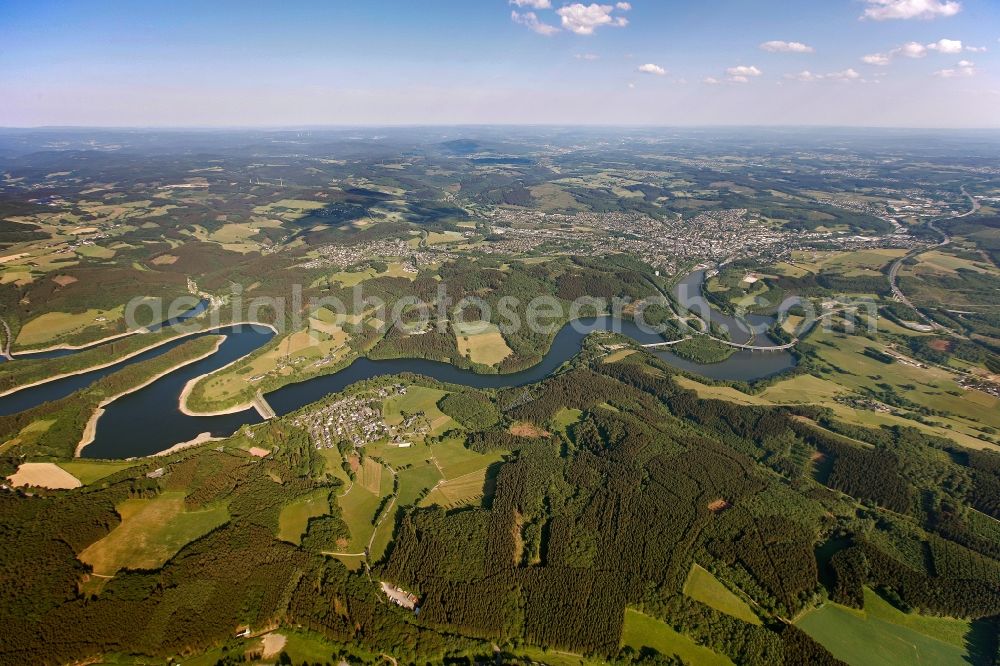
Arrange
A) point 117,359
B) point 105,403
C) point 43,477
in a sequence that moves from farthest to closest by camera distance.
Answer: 1. point 117,359
2. point 105,403
3. point 43,477

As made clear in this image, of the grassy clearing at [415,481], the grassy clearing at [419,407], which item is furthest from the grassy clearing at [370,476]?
the grassy clearing at [419,407]

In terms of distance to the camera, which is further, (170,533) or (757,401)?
(757,401)

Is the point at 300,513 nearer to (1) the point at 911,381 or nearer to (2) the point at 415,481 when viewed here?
(2) the point at 415,481

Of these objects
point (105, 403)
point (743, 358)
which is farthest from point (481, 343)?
point (105, 403)

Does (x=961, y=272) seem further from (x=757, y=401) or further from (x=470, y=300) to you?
(x=470, y=300)

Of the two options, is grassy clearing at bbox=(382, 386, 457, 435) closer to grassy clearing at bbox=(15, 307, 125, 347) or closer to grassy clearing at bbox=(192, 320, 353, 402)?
grassy clearing at bbox=(192, 320, 353, 402)

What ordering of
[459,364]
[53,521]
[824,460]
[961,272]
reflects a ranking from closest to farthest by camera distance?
[53,521]
[824,460]
[459,364]
[961,272]

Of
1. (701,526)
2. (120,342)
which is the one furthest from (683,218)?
(120,342)
